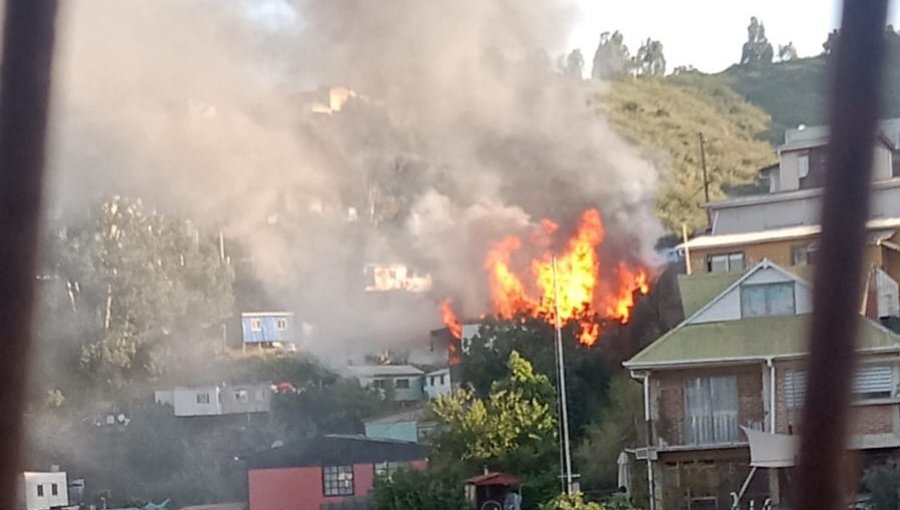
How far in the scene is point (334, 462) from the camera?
23.5 feet

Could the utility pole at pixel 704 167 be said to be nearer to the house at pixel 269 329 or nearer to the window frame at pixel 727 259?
the window frame at pixel 727 259

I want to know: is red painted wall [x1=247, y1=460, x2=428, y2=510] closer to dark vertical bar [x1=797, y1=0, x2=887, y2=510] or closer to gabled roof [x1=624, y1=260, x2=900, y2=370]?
gabled roof [x1=624, y1=260, x2=900, y2=370]

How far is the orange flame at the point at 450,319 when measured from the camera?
9438 mm

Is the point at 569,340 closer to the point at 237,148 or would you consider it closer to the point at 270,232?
the point at 270,232

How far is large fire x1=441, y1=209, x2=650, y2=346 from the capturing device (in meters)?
8.15

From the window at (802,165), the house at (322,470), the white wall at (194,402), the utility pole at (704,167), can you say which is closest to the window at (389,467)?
the house at (322,470)

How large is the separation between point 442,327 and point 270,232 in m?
2.37

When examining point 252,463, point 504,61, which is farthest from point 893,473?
point 504,61

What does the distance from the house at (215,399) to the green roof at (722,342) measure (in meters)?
3.41

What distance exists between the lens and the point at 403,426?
7699 millimetres

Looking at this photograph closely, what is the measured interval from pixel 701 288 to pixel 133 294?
4.61 metres

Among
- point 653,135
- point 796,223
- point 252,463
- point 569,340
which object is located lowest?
point 252,463

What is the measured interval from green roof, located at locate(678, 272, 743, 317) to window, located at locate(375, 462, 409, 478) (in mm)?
1683

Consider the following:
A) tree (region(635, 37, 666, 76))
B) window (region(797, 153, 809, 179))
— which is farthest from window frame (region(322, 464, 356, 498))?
tree (region(635, 37, 666, 76))
